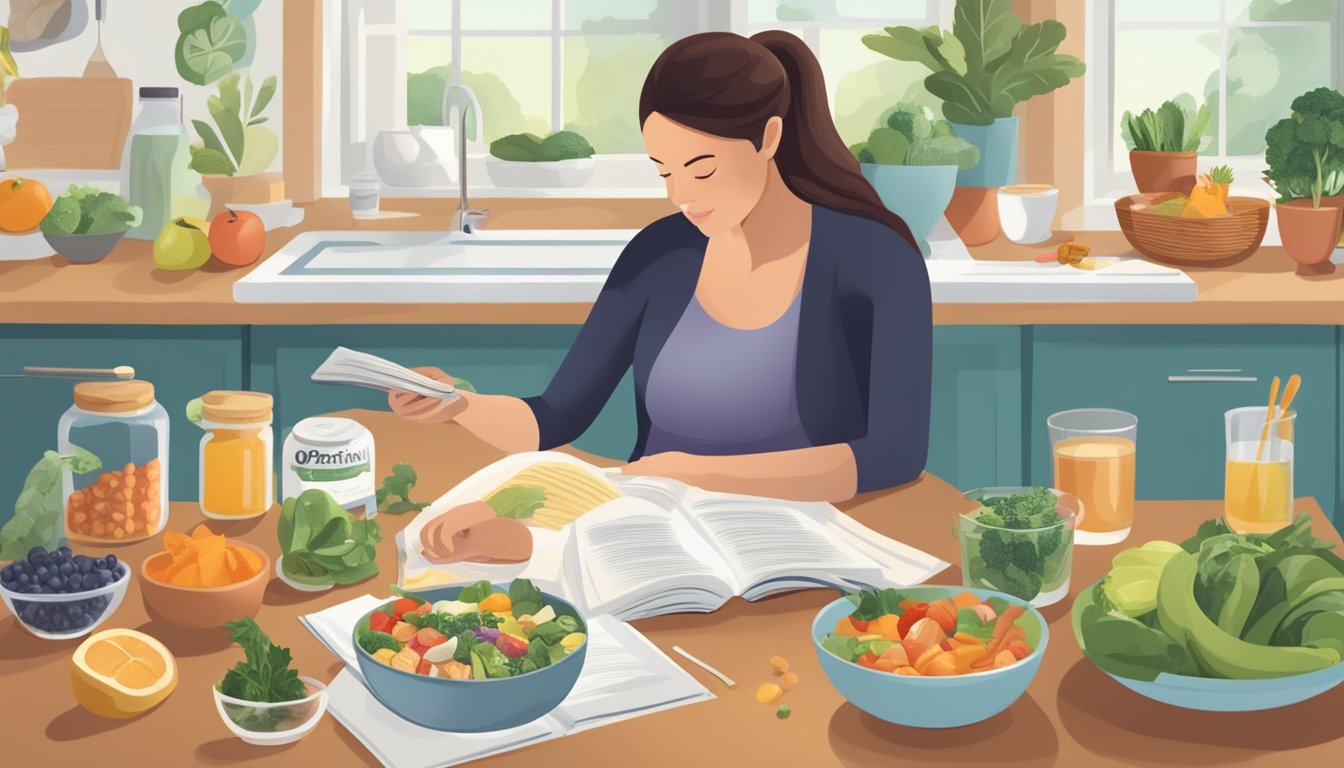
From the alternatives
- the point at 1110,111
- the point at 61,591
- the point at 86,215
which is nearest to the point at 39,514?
the point at 61,591

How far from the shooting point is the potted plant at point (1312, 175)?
10.4ft

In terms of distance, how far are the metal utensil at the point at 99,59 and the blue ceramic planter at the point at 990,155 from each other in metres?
1.78

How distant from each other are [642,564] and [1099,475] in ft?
1.63

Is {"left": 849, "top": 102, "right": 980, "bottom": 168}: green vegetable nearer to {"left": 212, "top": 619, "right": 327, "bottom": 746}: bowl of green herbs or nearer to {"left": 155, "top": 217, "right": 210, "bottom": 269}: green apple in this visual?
{"left": 155, "top": 217, "right": 210, "bottom": 269}: green apple

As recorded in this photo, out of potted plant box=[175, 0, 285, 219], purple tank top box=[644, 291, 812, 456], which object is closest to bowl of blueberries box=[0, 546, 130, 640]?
purple tank top box=[644, 291, 812, 456]

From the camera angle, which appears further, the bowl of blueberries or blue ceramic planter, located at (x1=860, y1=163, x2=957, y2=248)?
blue ceramic planter, located at (x1=860, y1=163, x2=957, y2=248)

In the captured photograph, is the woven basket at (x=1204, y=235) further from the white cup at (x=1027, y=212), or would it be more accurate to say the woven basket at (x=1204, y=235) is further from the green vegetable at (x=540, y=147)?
the green vegetable at (x=540, y=147)

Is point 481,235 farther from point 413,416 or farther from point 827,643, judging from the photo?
point 827,643

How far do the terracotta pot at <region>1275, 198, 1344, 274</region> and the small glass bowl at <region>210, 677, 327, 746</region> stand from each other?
7.78ft

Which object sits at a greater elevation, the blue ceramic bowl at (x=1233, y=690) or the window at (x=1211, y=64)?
the window at (x=1211, y=64)

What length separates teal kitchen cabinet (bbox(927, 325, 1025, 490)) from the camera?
3.02 m

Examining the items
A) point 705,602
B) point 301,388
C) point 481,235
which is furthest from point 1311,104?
point 705,602

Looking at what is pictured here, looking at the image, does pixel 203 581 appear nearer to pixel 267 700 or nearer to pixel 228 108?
pixel 267 700

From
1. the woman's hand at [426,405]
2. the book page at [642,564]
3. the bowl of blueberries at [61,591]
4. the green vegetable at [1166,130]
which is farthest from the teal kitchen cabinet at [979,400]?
the bowl of blueberries at [61,591]
